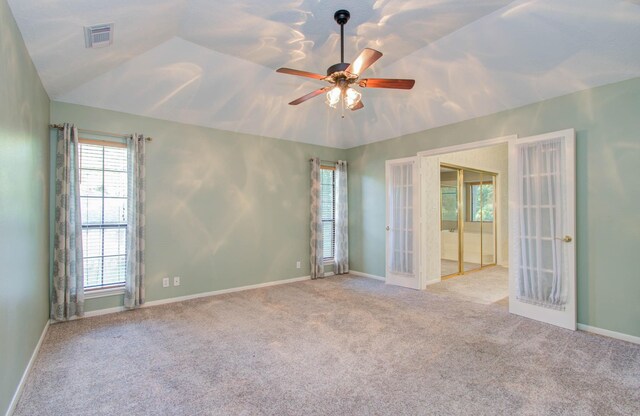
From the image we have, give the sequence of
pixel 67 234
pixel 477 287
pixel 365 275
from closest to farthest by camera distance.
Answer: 1. pixel 67 234
2. pixel 477 287
3. pixel 365 275

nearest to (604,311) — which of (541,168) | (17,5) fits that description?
(541,168)

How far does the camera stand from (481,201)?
7.36 metres

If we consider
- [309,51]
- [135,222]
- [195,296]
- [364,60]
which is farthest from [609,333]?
[135,222]

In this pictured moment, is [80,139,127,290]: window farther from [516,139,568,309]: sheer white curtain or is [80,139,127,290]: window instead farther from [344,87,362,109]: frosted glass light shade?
[516,139,568,309]: sheer white curtain

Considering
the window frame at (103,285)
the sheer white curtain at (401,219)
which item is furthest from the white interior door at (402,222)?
the window frame at (103,285)

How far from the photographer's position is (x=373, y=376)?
2.49 m

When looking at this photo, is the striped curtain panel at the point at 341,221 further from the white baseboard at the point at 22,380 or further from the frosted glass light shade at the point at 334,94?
the white baseboard at the point at 22,380

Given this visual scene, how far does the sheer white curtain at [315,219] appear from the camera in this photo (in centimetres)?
586

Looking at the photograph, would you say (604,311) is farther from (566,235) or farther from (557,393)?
(557,393)

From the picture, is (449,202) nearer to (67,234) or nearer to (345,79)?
(345,79)

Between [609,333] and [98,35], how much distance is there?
18.1ft

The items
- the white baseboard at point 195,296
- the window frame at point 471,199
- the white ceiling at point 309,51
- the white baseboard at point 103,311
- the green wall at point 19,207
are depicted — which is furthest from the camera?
the window frame at point 471,199

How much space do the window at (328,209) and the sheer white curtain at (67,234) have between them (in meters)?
3.83

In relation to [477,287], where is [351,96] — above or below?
above
